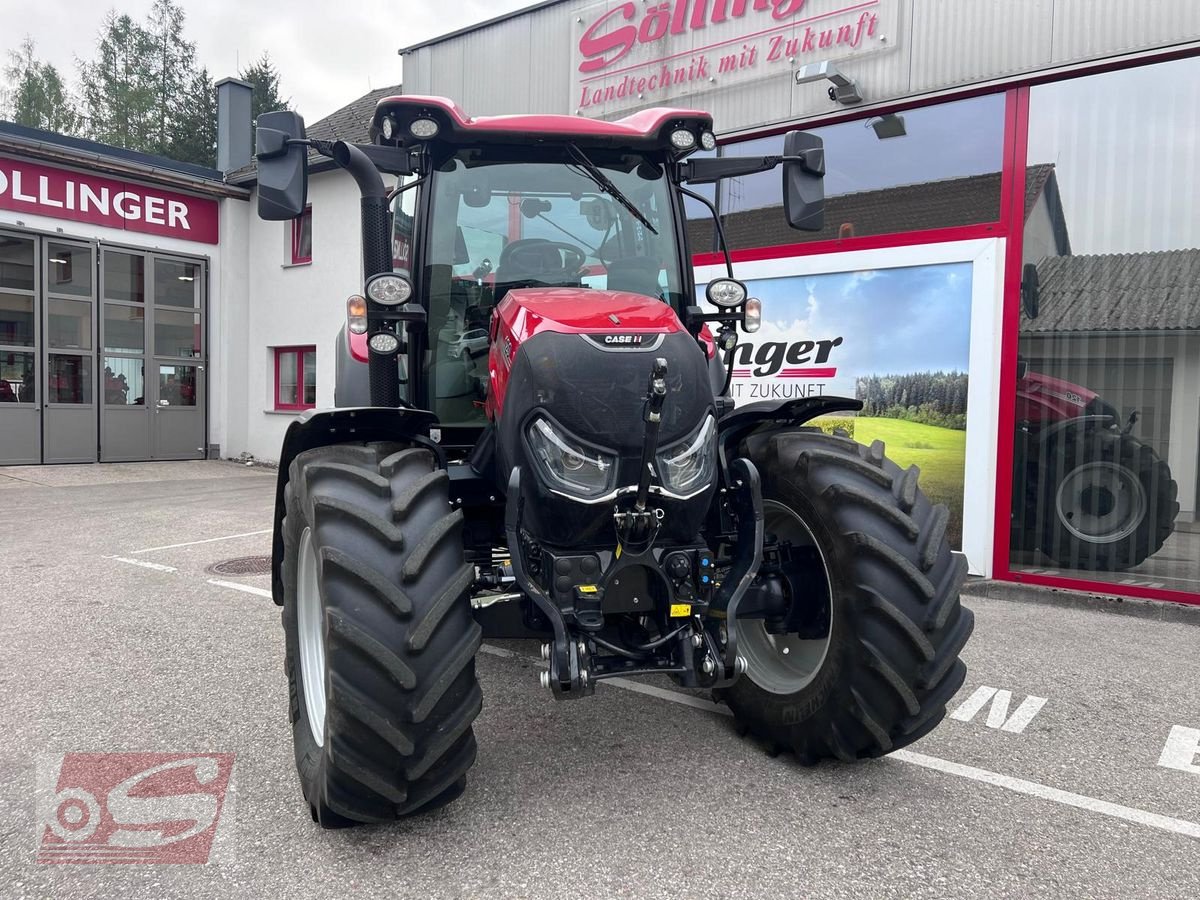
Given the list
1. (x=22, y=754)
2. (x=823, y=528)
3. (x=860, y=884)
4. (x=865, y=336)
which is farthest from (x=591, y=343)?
(x=865, y=336)

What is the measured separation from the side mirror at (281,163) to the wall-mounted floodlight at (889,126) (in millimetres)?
5954

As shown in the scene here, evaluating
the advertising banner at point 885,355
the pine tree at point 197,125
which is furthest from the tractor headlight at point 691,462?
the pine tree at point 197,125

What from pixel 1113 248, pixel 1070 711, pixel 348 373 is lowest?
pixel 1070 711

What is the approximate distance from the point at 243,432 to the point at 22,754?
13.9 m

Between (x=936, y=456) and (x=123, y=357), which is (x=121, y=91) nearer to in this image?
(x=123, y=357)

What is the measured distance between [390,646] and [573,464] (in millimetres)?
766

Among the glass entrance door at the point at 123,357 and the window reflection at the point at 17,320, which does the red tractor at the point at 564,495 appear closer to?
the window reflection at the point at 17,320

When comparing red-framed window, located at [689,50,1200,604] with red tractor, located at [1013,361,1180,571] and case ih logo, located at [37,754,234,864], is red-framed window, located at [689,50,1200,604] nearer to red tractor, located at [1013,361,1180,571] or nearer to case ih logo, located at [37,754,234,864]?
red tractor, located at [1013,361,1180,571]

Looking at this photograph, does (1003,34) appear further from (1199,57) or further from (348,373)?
(348,373)

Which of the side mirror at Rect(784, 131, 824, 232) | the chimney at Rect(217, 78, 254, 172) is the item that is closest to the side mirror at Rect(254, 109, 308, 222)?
the side mirror at Rect(784, 131, 824, 232)

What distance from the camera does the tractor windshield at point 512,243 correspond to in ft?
12.2

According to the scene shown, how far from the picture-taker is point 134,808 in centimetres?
296

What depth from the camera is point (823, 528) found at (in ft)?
10.4

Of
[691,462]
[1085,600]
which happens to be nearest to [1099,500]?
[1085,600]
